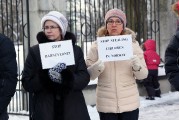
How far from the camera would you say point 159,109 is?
30.0 ft

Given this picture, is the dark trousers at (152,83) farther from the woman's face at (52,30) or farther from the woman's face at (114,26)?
the woman's face at (52,30)

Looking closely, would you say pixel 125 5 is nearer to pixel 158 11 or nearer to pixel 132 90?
pixel 158 11

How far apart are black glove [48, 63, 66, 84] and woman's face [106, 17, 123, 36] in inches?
31.7

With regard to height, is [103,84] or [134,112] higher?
[103,84]

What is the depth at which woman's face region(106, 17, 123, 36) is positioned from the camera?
4.54 meters

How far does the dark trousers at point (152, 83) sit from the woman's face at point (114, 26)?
5.69 metres

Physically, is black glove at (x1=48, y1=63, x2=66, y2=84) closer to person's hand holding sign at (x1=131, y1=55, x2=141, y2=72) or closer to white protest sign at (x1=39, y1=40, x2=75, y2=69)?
white protest sign at (x1=39, y1=40, x2=75, y2=69)

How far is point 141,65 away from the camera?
449 cm

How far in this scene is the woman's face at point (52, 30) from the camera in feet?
13.3

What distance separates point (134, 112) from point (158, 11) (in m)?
6.76

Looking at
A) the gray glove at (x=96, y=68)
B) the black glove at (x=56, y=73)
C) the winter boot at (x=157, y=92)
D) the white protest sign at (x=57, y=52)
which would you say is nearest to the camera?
the black glove at (x=56, y=73)

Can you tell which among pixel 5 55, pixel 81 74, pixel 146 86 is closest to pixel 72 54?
pixel 81 74

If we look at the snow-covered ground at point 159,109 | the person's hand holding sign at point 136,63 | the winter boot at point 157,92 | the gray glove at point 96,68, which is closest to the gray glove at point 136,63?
the person's hand holding sign at point 136,63

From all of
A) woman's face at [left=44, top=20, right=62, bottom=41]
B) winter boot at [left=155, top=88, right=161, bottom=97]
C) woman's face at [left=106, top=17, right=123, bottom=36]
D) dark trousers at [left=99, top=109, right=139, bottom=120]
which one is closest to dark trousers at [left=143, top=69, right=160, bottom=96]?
winter boot at [left=155, top=88, right=161, bottom=97]
